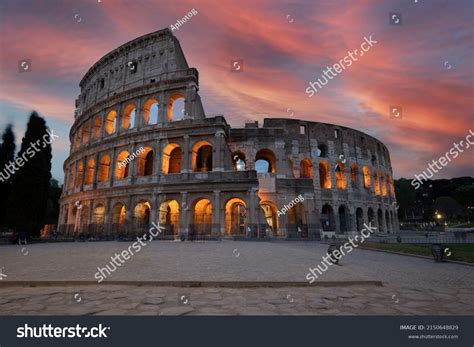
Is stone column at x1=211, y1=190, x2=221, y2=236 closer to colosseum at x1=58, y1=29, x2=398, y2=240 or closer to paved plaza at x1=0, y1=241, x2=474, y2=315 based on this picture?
colosseum at x1=58, y1=29, x2=398, y2=240

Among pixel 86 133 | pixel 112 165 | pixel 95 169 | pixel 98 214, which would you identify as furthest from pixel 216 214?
pixel 86 133

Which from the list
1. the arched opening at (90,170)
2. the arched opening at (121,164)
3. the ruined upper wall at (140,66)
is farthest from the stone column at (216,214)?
the arched opening at (90,170)

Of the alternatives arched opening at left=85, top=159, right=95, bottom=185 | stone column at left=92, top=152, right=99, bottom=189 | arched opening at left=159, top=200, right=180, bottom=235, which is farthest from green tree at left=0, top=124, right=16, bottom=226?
arched opening at left=159, top=200, right=180, bottom=235

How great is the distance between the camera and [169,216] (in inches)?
989

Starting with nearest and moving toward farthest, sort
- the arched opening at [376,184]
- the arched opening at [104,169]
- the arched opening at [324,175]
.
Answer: the arched opening at [104,169] < the arched opening at [324,175] < the arched opening at [376,184]

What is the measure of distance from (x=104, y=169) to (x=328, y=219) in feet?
83.1

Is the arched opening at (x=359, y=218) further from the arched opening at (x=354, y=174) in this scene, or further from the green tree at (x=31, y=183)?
the green tree at (x=31, y=183)

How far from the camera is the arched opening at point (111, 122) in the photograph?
28906 millimetres

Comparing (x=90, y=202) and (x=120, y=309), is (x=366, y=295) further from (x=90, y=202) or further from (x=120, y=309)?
(x=90, y=202)

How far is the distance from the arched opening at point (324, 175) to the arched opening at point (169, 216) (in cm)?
1815

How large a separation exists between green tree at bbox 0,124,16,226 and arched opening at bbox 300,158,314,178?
30909 mm

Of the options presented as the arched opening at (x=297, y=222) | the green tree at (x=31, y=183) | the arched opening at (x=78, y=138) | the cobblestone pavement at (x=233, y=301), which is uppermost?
the arched opening at (x=78, y=138)
